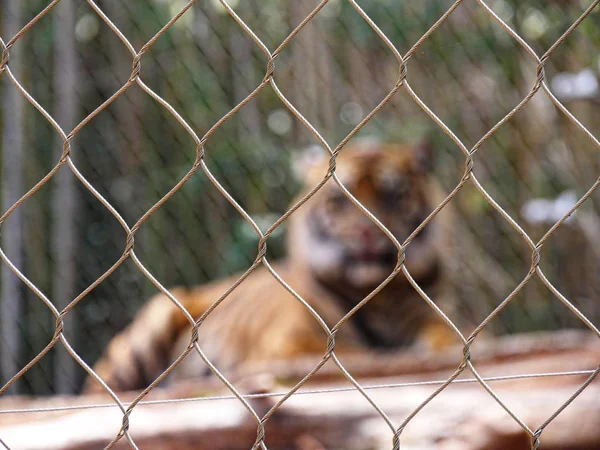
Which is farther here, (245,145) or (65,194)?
(245,145)

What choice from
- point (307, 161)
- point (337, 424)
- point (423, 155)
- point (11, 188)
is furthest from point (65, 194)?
point (337, 424)

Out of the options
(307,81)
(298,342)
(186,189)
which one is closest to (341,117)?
(307,81)

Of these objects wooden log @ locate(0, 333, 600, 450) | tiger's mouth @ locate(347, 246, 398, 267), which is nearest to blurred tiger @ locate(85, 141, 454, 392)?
tiger's mouth @ locate(347, 246, 398, 267)

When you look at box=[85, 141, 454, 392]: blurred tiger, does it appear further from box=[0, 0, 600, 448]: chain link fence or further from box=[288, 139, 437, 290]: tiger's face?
box=[0, 0, 600, 448]: chain link fence

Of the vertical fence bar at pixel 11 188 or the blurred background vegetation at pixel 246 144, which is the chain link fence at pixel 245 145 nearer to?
the blurred background vegetation at pixel 246 144

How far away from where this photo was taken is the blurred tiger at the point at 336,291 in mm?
3387

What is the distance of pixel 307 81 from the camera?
13.9 feet

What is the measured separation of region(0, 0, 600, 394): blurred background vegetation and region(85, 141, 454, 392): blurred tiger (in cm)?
33

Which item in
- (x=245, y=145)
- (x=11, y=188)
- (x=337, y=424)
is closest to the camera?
(x=337, y=424)

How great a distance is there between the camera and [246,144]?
4.10 m

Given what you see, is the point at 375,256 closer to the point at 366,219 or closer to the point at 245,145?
the point at 366,219

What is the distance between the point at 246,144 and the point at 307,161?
1.77 feet

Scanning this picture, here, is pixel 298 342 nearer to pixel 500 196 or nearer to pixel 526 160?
pixel 500 196

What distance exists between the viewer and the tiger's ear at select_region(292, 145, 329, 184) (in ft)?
12.0
